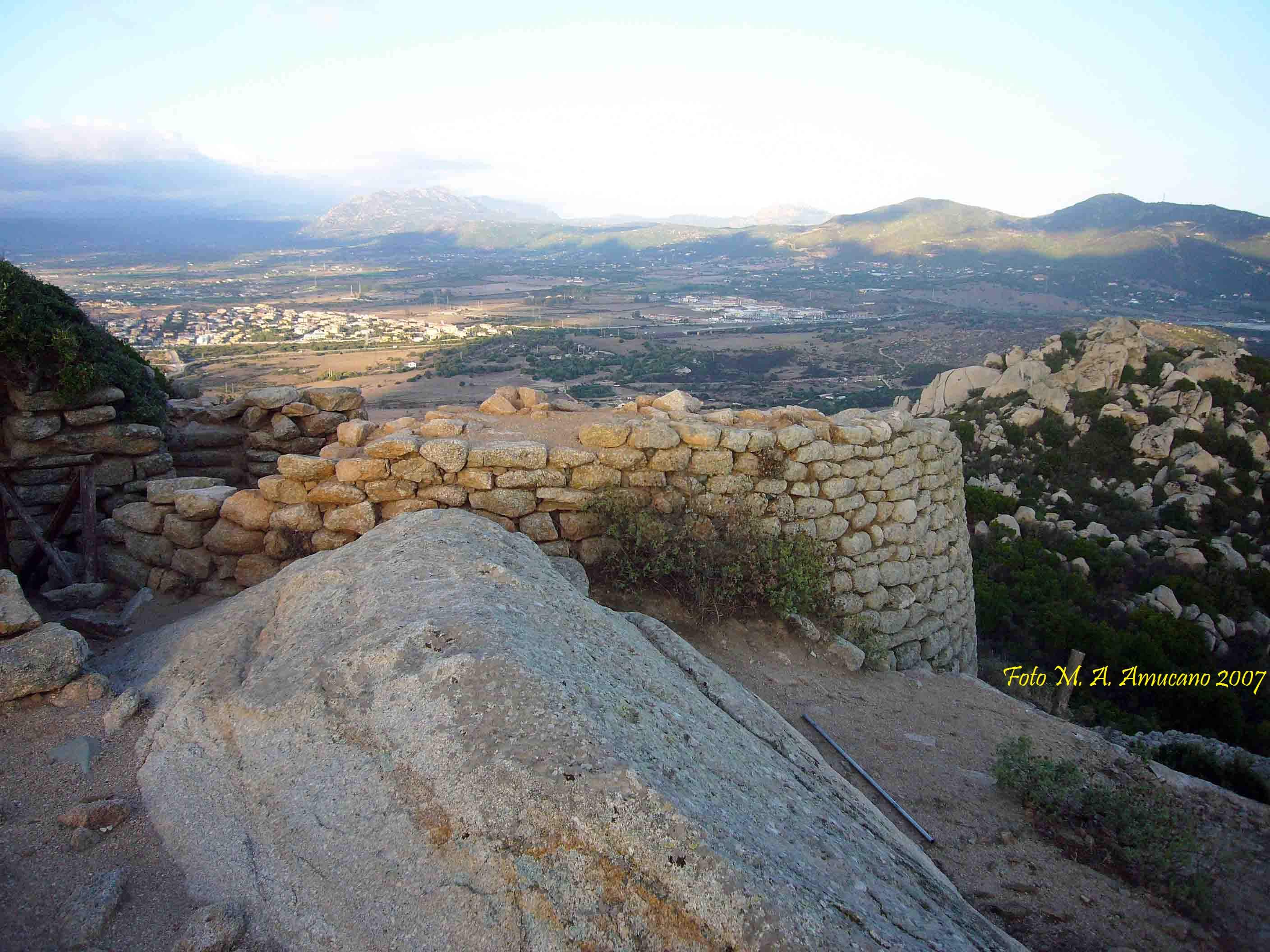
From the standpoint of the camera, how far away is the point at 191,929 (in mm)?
2525

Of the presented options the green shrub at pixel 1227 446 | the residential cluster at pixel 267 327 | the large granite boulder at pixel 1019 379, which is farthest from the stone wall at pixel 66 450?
the residential cluster at pixel 267 327

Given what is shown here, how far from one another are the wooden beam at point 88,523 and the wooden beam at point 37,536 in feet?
0.50

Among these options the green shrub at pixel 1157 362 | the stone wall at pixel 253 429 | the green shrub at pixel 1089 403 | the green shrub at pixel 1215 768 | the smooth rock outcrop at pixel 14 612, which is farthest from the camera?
the green shrub at pixel 1157 362

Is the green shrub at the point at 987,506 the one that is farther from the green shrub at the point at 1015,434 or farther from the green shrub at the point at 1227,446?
the green shrub at the point at 1227,446

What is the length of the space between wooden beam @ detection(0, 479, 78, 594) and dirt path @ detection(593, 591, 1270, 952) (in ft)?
16.5

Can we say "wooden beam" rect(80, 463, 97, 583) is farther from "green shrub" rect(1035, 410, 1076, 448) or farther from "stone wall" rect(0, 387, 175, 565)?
"green shrub" rect(1035, 410, 1076, 448)

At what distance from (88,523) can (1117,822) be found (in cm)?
892

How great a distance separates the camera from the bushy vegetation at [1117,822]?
4.31 metres

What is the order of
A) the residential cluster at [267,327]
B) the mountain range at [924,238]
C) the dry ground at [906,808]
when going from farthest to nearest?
the mountain range at [924,238]
the residential cluster at [267,327]
the dry ground at [906,808]

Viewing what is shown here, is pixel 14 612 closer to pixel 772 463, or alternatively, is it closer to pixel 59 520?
pixel 59 520

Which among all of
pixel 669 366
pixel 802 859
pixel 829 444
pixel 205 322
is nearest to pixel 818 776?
pixel 802 859

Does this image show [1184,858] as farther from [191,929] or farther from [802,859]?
[191,929]

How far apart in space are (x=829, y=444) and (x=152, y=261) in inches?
4877

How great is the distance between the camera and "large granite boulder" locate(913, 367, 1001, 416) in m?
25.6
